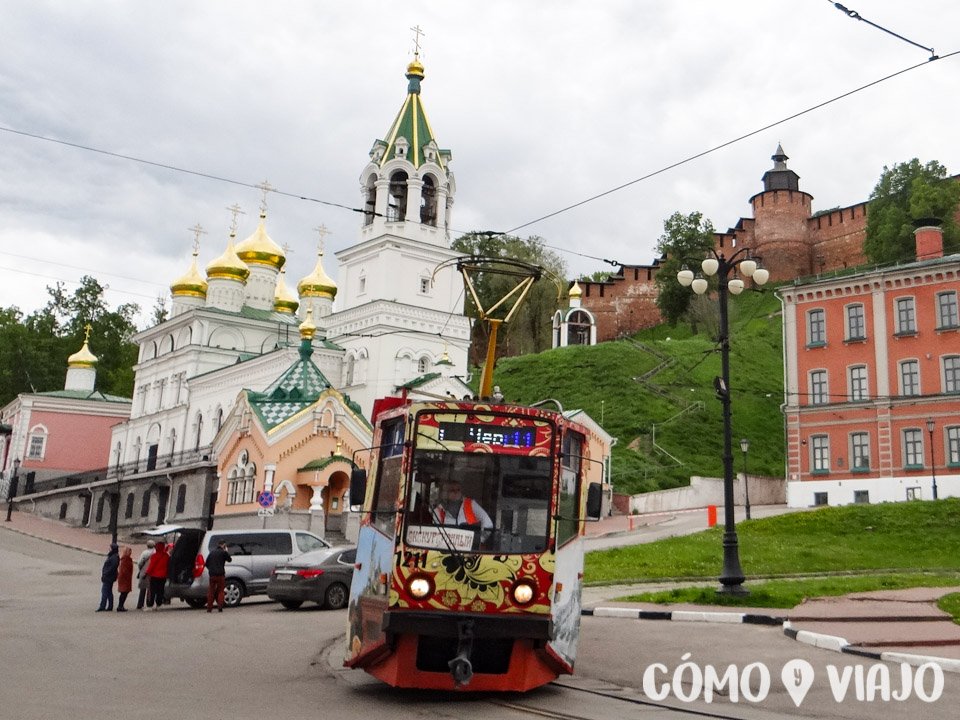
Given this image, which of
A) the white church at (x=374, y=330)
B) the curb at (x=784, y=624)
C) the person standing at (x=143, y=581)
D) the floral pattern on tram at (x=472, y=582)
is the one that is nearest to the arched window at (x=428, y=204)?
the white church at (x=374, y=330)

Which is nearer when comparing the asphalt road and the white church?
the asphalt road

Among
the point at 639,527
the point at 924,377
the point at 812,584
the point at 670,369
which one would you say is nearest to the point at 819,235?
the point at 670,369

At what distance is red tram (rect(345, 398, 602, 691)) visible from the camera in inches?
356

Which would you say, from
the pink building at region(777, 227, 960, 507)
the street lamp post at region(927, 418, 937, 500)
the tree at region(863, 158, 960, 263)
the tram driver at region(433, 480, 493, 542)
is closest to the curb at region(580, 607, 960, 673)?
the tram driver at region(433, 480, 493, 542)

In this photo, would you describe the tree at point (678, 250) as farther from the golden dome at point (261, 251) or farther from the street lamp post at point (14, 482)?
the street lamp post at point (14, 482)

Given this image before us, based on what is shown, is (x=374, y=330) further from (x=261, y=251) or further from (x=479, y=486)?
(x=479, y=486)

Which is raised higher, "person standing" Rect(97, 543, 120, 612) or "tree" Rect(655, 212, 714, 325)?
"tree" Rect(655, 212, 714, 325)

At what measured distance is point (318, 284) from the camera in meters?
58.5

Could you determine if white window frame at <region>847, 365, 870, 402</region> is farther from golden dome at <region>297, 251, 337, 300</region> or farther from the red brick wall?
the red brick wall

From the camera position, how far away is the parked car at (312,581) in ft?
62.0

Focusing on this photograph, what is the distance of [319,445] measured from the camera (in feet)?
114

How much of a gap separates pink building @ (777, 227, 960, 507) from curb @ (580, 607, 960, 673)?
2366 centimetres

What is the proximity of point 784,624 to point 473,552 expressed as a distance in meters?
6.37

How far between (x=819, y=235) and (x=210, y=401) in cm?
5868
